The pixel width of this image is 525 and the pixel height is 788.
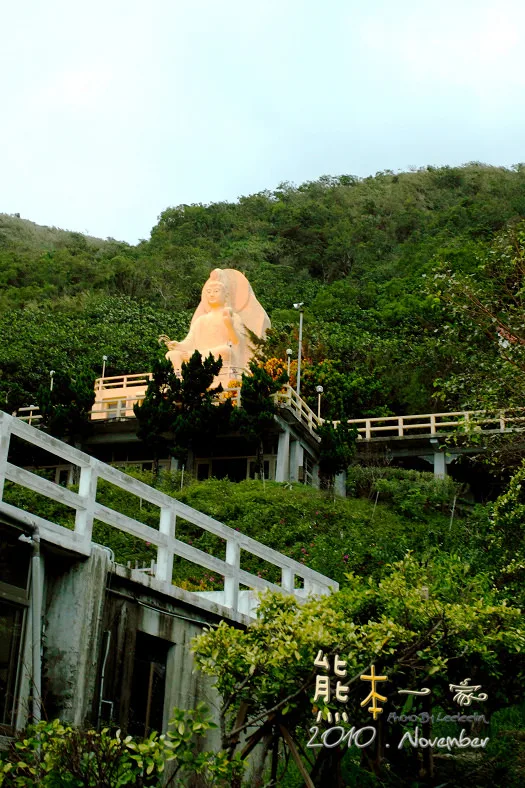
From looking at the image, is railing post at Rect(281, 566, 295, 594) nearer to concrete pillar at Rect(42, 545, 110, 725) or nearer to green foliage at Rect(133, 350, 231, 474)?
concrete pillar at Rect(42, 545, 110, 725)

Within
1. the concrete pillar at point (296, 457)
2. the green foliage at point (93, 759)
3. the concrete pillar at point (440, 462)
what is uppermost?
the concrete pillar at point (440, 462)

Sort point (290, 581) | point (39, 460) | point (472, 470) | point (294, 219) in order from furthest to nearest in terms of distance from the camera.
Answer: point (294, 219)
point (472, 470)
point (39, 460)
point (290, 581)

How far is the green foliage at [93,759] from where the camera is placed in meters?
6.75

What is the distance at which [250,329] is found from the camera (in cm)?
3306

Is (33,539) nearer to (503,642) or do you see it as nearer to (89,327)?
(503,642)

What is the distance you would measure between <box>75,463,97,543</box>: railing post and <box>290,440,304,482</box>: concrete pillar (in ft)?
61.3

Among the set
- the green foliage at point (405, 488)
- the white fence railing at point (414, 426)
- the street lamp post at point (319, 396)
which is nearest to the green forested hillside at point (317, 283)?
the white fence railing at point (414, 426)

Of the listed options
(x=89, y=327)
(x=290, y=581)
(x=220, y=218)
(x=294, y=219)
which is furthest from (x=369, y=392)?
(x=220, y=218)

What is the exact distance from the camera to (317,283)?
55.2 m

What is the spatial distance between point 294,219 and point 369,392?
31339mm

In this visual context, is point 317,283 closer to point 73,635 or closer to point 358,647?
point 73,635

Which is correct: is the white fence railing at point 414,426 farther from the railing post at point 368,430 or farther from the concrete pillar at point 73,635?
the concrete pillar at point 73,635

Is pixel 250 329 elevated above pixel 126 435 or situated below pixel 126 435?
above

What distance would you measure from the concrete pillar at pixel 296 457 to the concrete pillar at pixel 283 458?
26cm
